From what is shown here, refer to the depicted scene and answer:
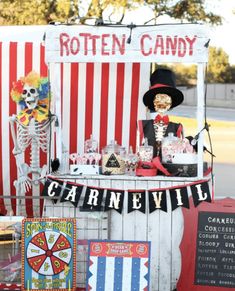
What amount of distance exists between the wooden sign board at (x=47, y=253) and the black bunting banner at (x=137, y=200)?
1.67 ft

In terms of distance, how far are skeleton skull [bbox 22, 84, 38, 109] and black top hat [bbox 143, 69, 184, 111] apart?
1229 mm

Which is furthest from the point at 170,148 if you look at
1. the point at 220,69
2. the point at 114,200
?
the point at 220,69

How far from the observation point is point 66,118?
6.70m

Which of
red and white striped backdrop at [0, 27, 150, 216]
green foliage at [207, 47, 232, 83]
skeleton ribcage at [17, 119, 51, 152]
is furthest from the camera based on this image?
green foliage at [207, 47, 232, 83]

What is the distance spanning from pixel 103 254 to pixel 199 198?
0.96m

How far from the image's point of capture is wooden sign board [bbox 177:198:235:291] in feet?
16.6

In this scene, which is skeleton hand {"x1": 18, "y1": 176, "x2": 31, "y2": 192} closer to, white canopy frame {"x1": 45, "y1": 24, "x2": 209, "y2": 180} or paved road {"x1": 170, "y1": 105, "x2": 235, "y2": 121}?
white canopy frame {"x1": 45, "y1": 24, "x2": 209, "y2": 180}

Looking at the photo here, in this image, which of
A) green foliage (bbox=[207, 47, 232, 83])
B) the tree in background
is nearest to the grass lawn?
the tree in background

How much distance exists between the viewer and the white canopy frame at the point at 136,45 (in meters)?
4.86

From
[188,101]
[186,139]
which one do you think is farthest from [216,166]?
[188,101]

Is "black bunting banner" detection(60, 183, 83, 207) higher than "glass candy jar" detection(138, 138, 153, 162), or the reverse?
"glass candy jar" detection(138, 138, 153, 162)

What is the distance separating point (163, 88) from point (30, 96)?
1.49 m

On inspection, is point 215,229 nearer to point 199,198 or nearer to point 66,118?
point 199,198

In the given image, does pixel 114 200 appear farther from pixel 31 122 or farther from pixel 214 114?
pixel 214 114
